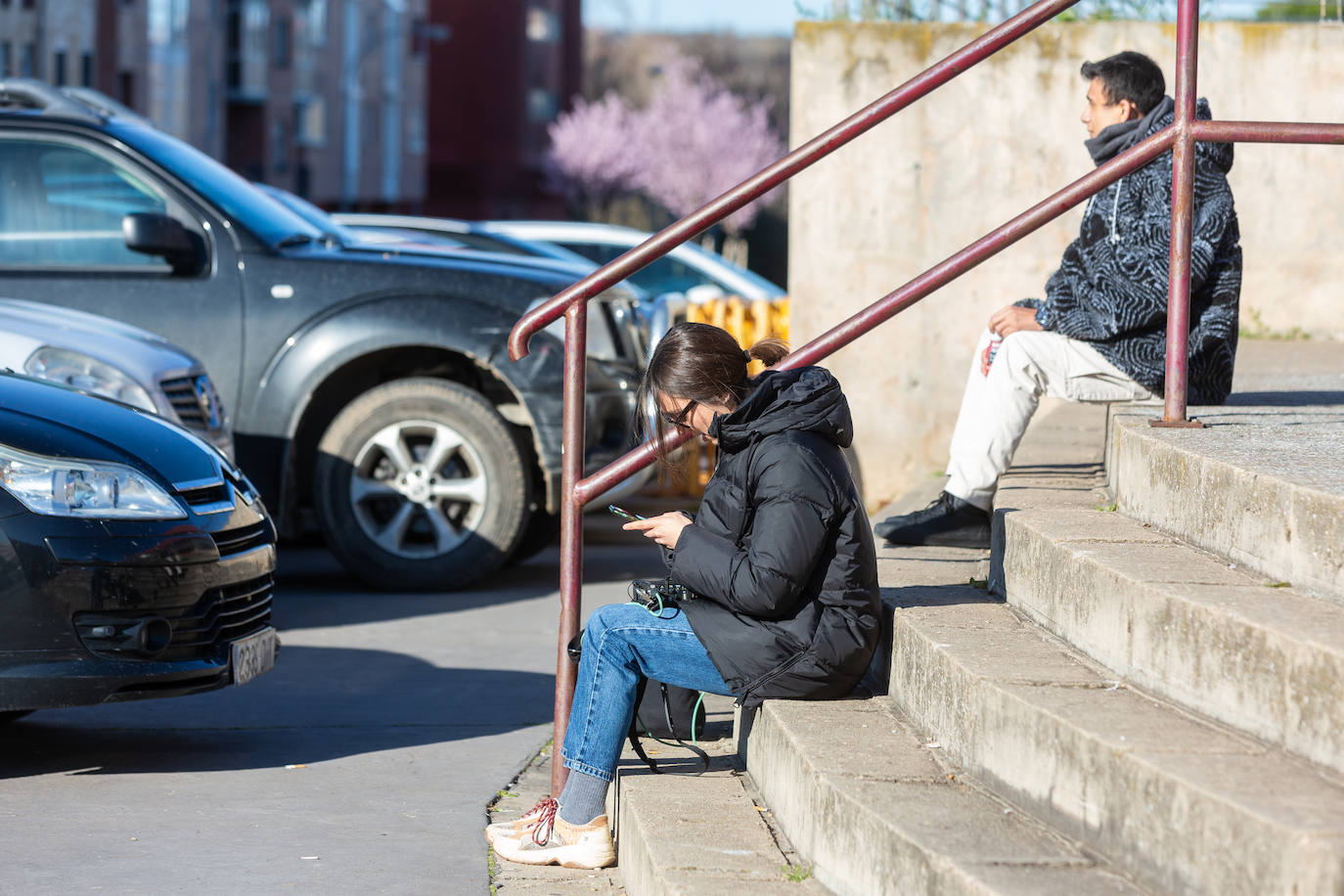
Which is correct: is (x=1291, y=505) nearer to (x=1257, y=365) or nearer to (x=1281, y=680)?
(x=1281, y=680)

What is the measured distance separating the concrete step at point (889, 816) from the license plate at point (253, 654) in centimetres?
155

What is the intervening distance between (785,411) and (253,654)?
1.87 meters

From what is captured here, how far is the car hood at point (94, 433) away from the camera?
4.38 m

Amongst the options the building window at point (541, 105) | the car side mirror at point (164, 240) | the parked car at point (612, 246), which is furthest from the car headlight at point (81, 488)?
the building window at point (541, 105)

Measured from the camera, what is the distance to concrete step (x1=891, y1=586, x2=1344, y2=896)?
2.38 metres

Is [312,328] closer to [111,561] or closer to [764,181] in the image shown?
→ [111,561]

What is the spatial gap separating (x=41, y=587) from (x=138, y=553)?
0.82ft

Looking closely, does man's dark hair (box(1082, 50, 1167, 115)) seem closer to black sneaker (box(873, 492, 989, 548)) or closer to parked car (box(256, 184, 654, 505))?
black sneaker (box(873, 492, 989, 548))

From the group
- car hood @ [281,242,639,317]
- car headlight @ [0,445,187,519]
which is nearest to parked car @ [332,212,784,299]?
car hood @ [281,242,639,317]

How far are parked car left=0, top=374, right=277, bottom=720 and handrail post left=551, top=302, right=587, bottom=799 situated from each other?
3.51ft

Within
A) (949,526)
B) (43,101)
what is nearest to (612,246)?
(43,101)

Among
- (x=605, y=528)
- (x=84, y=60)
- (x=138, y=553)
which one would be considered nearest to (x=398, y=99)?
(x=84, y=60)

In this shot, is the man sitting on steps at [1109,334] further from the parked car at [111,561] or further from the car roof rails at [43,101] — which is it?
the car roof rails at [43,101]

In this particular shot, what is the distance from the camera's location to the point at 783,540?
3.46m
